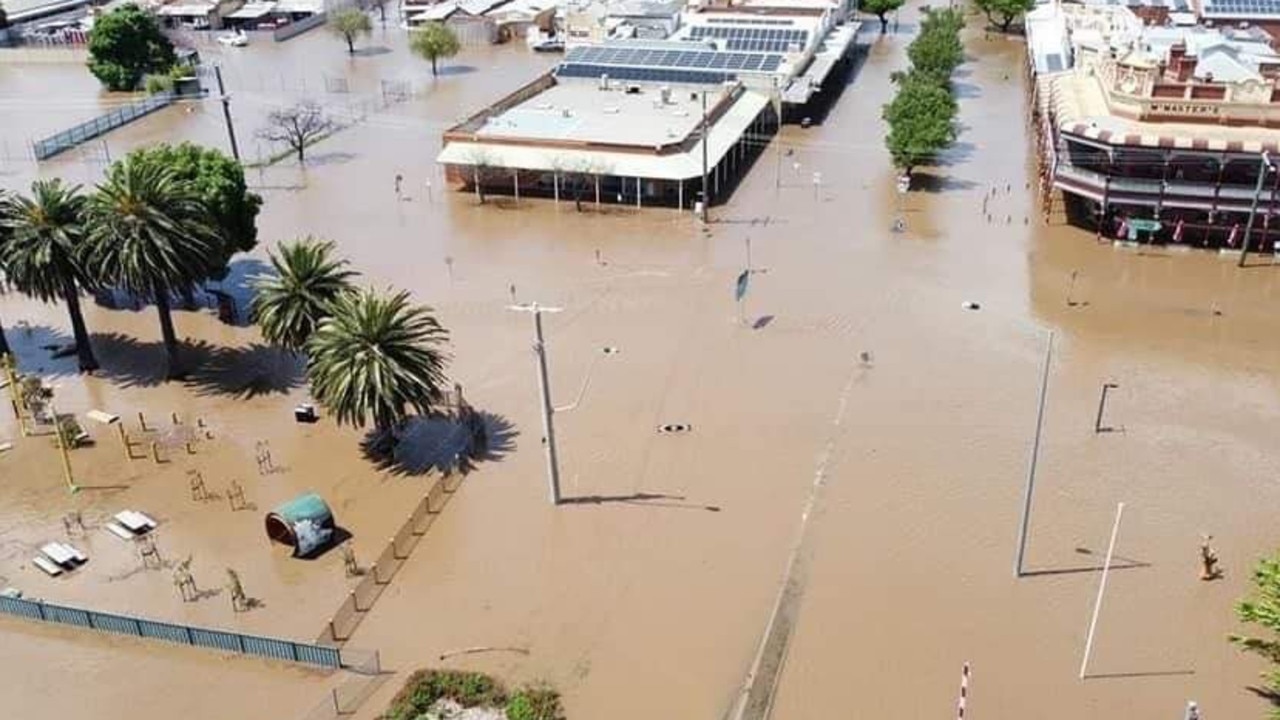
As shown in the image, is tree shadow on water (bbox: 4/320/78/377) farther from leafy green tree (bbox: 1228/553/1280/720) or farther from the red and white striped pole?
leafy green tree (bbox: 1228/553/1280/720)

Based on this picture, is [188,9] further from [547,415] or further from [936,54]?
[547,415]

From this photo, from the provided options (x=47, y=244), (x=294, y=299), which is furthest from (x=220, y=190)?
(x=294, y=299)

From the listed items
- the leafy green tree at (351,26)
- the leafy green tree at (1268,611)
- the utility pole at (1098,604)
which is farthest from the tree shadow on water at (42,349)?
the leafy green tree at (351,26)

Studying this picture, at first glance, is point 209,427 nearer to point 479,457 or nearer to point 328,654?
point 479,457

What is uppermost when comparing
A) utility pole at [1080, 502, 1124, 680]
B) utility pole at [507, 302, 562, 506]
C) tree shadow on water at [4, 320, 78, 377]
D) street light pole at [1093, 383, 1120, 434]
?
utility pole at [507, 302, 562, 506]

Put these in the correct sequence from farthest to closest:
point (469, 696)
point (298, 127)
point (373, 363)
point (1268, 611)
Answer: point (298, 127) → point (373, 363) → point (469, 696) → point (1268, 611)

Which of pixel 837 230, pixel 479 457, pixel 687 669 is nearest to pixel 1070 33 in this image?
pixel 837 230

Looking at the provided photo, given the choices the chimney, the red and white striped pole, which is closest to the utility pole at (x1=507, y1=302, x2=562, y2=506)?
the red and white striped pole
